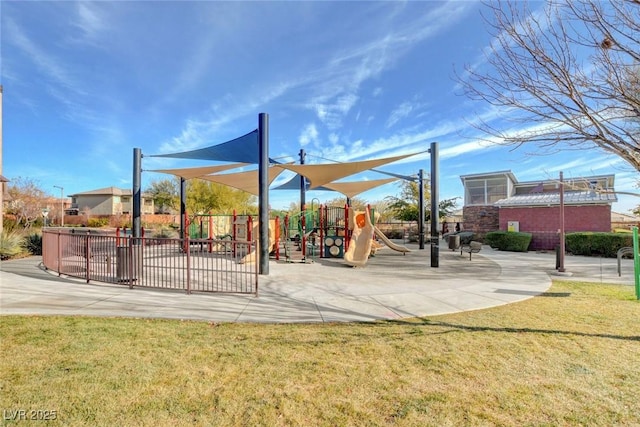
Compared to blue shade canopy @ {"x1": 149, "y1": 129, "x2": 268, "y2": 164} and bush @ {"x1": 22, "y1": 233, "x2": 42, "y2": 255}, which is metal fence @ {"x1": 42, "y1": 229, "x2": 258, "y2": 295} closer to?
blue shade canopy @ {"x1": 149, "y1": 129, "x2": 268, "y2": 164}

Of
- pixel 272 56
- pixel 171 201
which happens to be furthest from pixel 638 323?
pixel 171 201

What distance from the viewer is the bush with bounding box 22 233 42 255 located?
11909mm

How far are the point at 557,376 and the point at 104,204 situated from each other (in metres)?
62.7

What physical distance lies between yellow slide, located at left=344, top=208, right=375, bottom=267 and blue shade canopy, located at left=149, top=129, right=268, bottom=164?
14.0ft

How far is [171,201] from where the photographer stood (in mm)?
35688

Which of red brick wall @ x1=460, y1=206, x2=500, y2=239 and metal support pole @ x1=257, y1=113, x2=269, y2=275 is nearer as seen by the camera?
metal support pole @ x1=257, y1=113, x2=269, y2=275

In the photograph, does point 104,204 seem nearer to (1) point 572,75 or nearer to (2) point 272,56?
(2) point 272,56

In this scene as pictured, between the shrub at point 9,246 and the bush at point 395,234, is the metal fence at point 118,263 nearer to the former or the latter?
the shrub at point 9,246

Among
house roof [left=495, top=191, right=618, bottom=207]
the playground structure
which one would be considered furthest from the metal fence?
house roof [left=495, top=191, right=618, bottom=207]

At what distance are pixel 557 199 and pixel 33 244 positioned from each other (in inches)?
961

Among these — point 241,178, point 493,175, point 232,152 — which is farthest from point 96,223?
point 493,175

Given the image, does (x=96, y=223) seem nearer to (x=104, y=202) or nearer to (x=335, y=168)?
(x=104, y=202)

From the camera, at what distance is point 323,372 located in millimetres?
2932

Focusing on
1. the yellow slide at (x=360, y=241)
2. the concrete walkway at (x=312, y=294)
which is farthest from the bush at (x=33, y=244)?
the yellow slide at (x=360, y=241)
